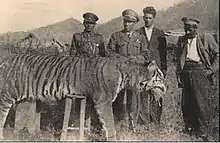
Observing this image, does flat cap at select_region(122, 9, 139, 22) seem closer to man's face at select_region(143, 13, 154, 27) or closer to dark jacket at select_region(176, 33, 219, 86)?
man's face at select_region(143, 13, 154, 27)

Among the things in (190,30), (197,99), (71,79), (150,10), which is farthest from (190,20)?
(71,79)

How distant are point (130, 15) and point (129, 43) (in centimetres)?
9

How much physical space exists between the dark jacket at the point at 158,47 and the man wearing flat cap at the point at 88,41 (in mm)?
143

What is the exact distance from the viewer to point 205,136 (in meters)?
1.53

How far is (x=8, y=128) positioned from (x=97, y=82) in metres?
0.31

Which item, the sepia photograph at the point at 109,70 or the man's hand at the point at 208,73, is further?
the man's hand at the point at 208,73

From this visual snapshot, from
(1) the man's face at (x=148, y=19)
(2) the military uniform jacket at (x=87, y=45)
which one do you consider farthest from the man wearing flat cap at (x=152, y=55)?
(2) the military uniform jacket at (x=87, y=45)

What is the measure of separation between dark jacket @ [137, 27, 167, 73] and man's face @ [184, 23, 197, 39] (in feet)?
0.27

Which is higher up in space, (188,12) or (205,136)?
(188,12)

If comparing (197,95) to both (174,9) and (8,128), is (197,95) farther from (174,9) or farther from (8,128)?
(8,128)

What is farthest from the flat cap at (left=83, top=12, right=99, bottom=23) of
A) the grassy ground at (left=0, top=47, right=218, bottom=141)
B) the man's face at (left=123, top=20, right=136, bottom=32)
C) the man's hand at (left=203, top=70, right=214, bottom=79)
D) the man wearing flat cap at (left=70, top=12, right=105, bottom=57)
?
the man's hand at (left=203, top=70, right=214, bottom=79)

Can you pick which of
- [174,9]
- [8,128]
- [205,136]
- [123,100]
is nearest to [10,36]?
[8,128]

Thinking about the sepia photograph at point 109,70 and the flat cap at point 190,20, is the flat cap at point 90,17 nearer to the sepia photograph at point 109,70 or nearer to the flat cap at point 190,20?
the sepia photograph at point 109,70

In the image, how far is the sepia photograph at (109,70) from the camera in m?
1.44
